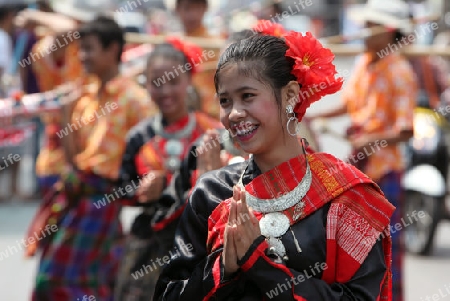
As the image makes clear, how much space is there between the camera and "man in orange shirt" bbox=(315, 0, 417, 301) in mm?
6324

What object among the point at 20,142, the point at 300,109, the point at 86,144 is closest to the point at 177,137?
the point at 86,144

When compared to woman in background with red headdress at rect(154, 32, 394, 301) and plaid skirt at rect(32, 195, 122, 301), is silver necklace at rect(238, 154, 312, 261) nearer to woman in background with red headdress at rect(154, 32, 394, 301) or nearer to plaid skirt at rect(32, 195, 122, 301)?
woman in background with red headdress at rect(154, 32, 394, 301)

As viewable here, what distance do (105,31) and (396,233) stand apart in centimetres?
228

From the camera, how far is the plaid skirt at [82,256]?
595 centimetres

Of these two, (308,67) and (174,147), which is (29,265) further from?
(308,67)

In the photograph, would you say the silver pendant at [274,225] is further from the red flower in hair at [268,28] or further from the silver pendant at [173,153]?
the silver pendant at [173,153]

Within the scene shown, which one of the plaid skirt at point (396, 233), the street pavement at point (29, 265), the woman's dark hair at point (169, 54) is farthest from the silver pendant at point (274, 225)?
the street pavement at point (29, 265)

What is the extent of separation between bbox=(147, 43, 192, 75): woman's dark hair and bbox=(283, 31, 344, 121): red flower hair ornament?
7.04 ft

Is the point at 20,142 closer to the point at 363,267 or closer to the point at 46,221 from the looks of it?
the point at 46,221

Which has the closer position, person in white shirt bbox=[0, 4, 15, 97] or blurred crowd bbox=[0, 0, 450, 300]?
blurred crowd bbox=[0, 0, 450, 300]

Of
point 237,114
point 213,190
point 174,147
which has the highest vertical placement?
point 174,147

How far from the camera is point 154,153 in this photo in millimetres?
5000

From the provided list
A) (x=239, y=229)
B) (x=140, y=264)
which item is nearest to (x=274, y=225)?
(x=239, y=229)

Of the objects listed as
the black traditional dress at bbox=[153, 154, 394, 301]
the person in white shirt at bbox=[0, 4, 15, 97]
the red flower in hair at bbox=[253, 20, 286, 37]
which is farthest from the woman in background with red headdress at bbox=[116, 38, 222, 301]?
the person in white shirt at bbox=[0, 4, 15, 97]
